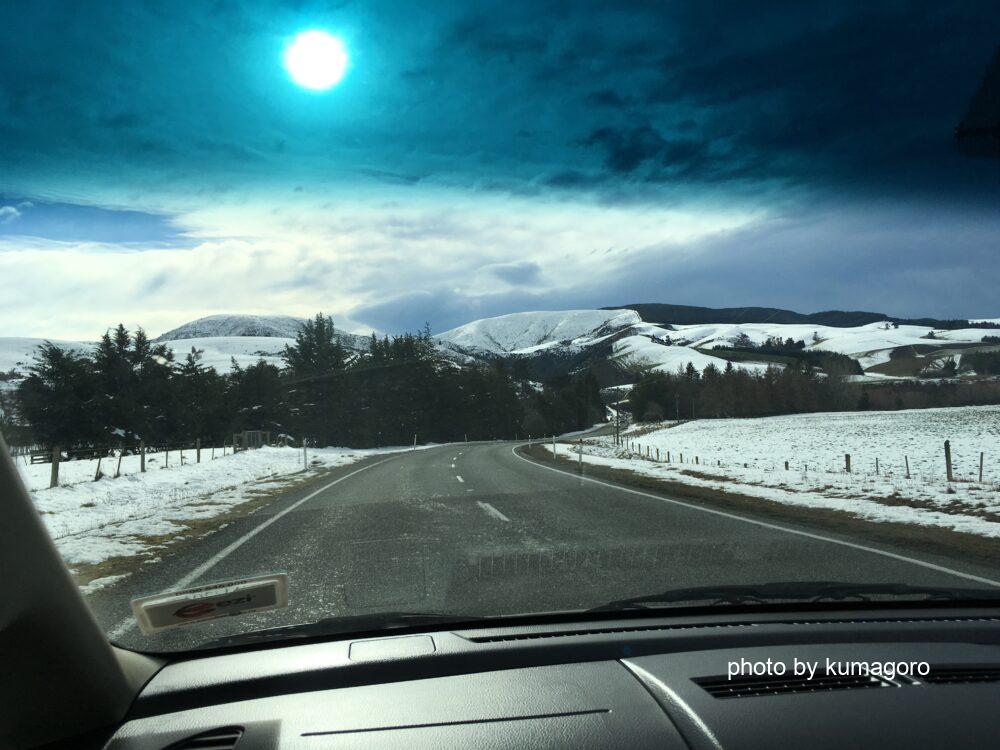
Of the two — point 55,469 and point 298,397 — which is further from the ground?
point 298,397

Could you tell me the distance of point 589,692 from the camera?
2.37m

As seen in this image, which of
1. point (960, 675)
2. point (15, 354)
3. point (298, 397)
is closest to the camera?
point (960, 675)

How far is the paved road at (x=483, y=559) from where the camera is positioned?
4418 mm

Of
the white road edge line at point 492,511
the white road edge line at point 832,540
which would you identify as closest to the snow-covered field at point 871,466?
the white road edge line at point 832,540

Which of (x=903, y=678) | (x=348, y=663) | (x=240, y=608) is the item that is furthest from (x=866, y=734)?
(x=240, y=608)

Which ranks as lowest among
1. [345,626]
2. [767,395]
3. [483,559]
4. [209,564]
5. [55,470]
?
[209,564]

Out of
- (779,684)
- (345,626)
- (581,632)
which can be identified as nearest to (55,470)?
(345,626)

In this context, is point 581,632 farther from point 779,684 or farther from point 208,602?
point 208,602

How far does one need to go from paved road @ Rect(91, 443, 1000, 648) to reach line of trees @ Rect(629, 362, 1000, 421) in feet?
182

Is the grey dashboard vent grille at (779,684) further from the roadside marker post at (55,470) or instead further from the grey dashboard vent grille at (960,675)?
the roadside marker post at (55,470)

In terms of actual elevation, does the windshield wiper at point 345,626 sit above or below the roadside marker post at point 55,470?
above

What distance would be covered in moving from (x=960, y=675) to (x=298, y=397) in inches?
2842

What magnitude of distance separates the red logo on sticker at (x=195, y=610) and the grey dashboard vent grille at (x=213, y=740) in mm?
591

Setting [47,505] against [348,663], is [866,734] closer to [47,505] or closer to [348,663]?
[348,663]
